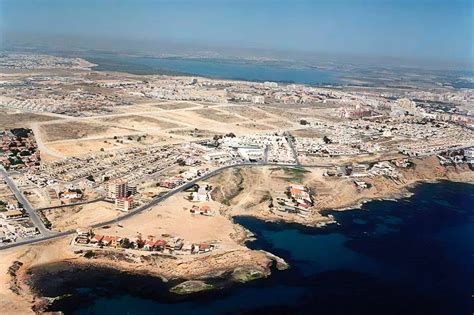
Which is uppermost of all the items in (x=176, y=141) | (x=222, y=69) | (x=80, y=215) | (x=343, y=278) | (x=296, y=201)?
(x=222, y=69)

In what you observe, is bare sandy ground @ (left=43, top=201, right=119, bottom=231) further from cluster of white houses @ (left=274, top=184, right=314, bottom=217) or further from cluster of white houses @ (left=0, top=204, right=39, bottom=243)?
→ cluster of white houses @ (left=274, top=184, right=314, bottom=217)

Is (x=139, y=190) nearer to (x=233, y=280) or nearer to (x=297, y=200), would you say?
(x=297, y=200)

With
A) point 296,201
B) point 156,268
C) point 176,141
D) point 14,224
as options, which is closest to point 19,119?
point 176,141

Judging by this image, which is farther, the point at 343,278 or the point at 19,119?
the point at 19,119

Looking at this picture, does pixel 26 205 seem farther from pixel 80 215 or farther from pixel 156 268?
pixel 156 268

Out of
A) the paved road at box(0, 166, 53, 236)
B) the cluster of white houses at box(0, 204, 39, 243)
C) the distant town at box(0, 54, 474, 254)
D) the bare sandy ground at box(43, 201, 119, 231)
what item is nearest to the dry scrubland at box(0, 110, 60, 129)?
the distant town at box(0, 54, 474, 254)

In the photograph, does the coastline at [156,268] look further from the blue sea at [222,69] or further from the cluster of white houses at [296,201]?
the blue sea at [222,69]
